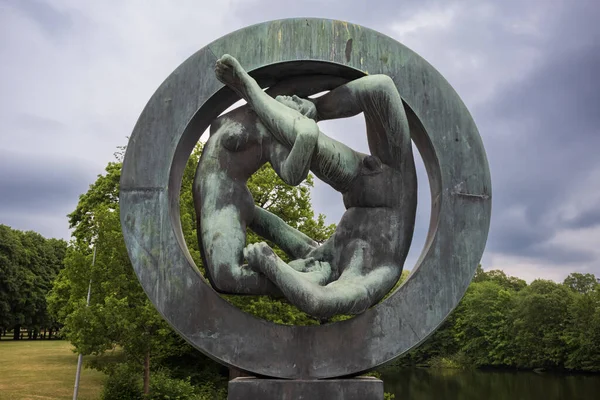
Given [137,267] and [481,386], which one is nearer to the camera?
[137,267]

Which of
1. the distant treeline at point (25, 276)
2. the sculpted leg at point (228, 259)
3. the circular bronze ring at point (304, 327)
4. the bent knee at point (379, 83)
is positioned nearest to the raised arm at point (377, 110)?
the bent knee at point (379, 83)

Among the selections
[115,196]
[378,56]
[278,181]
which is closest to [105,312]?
[278,181]

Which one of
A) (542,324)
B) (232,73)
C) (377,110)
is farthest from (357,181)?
(542,324)

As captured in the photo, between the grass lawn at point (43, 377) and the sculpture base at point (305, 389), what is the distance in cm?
1657

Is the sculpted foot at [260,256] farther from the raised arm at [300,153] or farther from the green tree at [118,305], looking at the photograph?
the green tree at [118,305]

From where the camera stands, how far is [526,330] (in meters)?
38.4

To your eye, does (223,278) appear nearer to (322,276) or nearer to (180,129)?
(322,276)

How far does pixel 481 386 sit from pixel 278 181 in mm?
21686

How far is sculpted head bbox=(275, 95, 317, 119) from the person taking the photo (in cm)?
461

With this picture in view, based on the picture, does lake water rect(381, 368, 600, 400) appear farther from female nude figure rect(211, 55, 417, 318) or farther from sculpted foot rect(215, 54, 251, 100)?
sculpted foot rect(215, 54, 251, 100)

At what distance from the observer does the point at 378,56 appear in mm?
4895

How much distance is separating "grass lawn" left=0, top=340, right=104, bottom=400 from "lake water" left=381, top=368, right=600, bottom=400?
44.9 ft

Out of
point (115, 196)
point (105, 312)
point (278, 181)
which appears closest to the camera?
point (105, 312)

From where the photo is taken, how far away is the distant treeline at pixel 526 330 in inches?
1361
